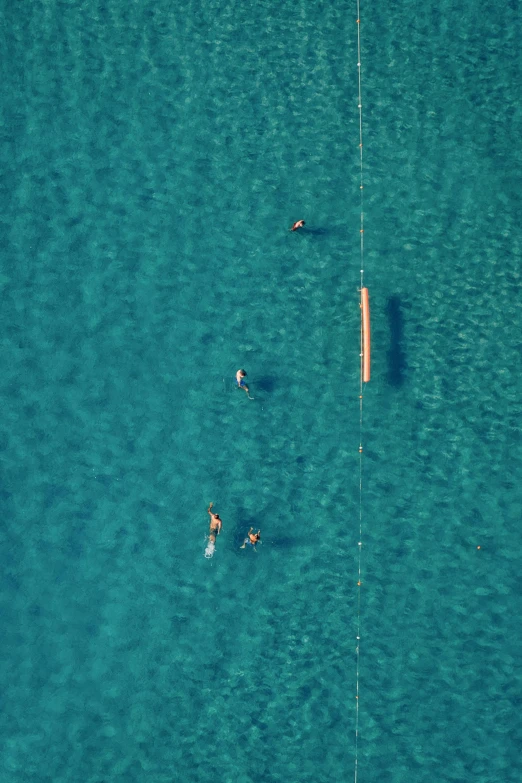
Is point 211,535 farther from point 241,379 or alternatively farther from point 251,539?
point 241,379

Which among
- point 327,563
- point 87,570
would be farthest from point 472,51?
point 87,570

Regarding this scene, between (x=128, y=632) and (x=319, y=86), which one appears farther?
(x=319, y=86)

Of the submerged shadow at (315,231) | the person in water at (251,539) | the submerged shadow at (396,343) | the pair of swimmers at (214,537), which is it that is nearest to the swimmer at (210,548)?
the pair of swimmers at (214,537)

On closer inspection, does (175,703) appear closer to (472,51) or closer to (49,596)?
(49,596)

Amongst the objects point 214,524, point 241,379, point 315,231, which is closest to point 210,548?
point 214,524

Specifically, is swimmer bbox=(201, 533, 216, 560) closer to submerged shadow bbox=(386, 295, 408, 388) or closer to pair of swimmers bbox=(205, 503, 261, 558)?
pair of swimmers bbox=(205, 503, 261, 558)
